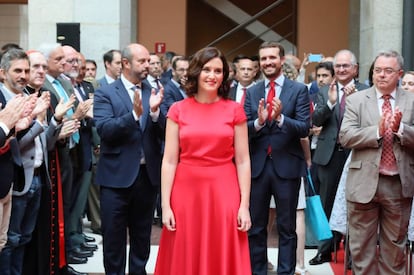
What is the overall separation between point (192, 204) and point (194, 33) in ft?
39.9

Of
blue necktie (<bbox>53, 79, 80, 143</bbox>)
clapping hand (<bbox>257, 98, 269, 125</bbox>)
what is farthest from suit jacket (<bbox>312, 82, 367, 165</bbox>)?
blue necktie (<bbox>53, 79, 80, 143</bbox>)

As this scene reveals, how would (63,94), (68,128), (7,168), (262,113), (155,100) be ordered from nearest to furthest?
(7,168) → (155,100) → (262,113) → (68,128) → (63,94)

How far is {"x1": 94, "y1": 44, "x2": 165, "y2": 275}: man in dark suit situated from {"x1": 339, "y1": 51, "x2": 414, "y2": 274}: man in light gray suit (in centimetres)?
161

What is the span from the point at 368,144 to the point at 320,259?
7.18 ft

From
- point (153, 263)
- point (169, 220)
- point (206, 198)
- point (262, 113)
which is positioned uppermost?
point (262, 113)

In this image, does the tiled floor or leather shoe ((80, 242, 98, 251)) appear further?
leather shoe ((80, 242, 98, 251))

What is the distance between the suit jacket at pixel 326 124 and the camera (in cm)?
775

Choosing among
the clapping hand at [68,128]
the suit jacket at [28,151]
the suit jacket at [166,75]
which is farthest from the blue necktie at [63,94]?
the suit jacket at [166,75]

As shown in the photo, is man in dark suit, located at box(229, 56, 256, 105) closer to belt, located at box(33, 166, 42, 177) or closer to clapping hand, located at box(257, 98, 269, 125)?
clapping hand, located at box(257, 98, 269, 125)

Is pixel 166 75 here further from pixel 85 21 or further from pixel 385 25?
pixel 385 25

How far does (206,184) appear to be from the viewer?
5367 millimetres

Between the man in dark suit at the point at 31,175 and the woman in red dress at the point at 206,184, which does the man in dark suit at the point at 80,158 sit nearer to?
the man in dark suit at the point at 31,175

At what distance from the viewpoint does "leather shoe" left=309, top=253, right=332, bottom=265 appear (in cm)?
788

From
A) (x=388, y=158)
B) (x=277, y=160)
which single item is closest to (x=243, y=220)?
(x=277, y=160)
